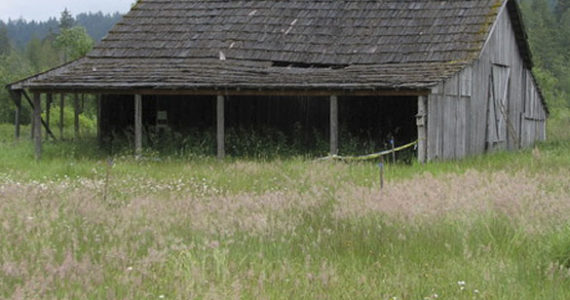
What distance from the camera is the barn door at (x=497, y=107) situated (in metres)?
22.4

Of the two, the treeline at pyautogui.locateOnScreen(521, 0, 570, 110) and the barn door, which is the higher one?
the treeline at pyautogui.locateOnScreen(521, 0, 570, 110)

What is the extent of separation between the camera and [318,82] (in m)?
18.6

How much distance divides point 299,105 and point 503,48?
648 centimetres

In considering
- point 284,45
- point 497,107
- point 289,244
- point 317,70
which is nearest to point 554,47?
point 497,107

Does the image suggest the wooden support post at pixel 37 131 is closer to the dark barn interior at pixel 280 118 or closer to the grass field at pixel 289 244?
the dark barn interior at pixel 280 118

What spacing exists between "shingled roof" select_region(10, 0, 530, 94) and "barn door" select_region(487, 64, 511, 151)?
242 centimetres

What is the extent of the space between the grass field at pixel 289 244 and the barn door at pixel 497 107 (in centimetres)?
1093

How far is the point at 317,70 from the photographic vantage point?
20797 millimetres

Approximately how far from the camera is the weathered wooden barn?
62.3 ft

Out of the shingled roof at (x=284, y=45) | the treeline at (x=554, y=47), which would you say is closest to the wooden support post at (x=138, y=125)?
the shingled roof at (x=284, y=45)

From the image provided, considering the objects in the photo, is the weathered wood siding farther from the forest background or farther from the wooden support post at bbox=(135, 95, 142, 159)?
the forest background

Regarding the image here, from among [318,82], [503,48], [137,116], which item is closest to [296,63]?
[318,82]

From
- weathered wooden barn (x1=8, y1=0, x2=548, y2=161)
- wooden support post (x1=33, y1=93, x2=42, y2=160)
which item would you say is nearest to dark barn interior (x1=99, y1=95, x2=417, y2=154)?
weathered wooden barn (x1=8, y1=0, x2=548, y2=161)

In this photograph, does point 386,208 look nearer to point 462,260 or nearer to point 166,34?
point 462,260
